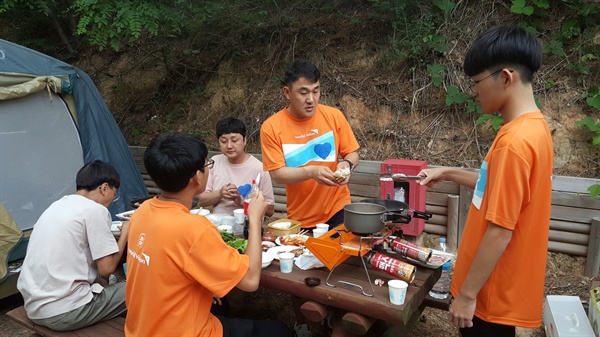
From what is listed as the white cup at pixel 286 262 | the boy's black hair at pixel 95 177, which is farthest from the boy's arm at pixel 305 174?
the boy's black hair at pixel 95 177

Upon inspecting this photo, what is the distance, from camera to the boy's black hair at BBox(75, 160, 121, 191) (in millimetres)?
2957

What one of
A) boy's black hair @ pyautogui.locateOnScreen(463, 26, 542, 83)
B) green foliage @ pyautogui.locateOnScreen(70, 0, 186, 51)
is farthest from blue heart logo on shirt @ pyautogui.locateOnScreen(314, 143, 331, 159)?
green foliage @ pyautogui.locateOnScreen(70, 0, 186, 51)

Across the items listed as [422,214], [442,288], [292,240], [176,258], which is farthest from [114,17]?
[442,288]

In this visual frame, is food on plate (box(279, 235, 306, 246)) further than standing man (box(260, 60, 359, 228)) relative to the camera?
No

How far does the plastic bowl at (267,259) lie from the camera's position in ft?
8.19

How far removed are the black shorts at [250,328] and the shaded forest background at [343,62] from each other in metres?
3.62

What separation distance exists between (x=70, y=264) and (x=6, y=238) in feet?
5.31

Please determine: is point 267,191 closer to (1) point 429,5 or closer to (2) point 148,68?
(1) point 429,5

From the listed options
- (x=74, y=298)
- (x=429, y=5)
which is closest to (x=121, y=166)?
(x=74, y=298)

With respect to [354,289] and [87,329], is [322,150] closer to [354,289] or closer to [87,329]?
[354,289]

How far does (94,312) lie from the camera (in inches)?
111

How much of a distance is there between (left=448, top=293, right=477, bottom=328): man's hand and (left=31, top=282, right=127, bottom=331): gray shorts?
2.36 m

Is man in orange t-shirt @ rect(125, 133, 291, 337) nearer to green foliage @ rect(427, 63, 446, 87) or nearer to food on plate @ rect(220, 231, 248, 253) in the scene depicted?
food on plate @ rect(220, 231, 248, 253)

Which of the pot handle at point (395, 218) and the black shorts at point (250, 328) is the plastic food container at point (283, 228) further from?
the pot handle at point (395, 218)
